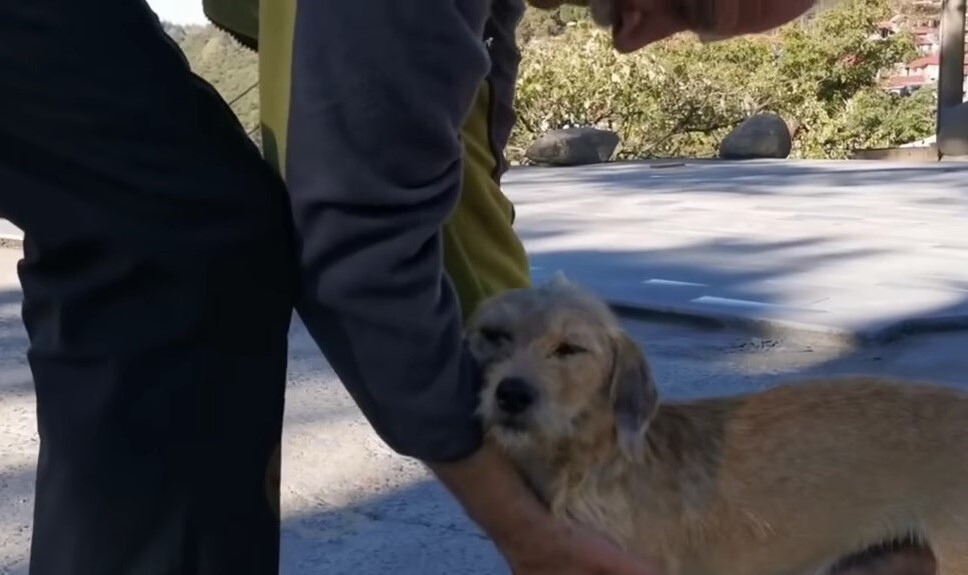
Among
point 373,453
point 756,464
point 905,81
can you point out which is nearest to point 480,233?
point 756,464

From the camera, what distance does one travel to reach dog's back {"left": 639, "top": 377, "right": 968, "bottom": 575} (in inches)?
94.7

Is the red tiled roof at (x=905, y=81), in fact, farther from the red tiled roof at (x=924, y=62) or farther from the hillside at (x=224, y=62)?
the hillside at (x=224, y=62)

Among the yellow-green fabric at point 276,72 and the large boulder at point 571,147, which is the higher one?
the yellow-green fabric at point 276,72

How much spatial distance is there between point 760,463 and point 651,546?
10.4 inches

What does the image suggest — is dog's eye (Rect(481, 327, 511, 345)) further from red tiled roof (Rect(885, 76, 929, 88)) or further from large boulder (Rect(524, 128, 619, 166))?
red tiled roof (Rect(885, 76, 929, 88))

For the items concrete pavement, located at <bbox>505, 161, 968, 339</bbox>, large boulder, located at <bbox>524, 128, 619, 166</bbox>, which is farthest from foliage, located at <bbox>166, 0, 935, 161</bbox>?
concrete pavement, located at <bbox>505, 161, 968, 339</bbox>

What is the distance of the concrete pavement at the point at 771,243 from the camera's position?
576cm

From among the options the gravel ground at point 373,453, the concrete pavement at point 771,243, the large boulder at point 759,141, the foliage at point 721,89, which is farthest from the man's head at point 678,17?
the large boulder at point 759,141

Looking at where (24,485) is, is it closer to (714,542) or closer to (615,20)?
(714,542)

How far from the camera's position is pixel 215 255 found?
142 centimetres

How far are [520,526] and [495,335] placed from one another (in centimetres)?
51

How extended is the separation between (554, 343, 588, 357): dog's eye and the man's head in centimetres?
48

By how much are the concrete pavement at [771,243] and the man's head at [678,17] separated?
135 inches

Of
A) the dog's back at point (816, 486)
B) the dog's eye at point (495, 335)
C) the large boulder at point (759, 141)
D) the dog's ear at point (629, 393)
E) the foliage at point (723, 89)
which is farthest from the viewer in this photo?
the foliage at point (723, 89)
